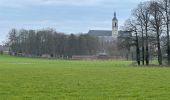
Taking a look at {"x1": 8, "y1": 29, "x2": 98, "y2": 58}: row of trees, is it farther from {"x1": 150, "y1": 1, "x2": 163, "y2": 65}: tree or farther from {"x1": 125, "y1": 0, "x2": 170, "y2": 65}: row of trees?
{"x1": 150, "y1": 1, "x2": 163, "y2": 65}: tree

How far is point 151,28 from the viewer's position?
87312 millimetres

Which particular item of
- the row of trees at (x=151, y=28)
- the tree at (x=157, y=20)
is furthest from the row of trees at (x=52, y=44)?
the tree at (x=157, y=20)

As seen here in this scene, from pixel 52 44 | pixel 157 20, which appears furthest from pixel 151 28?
pixel 52 44

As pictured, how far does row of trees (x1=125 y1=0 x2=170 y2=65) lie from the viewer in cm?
8355

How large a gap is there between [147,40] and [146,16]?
5.12 meters

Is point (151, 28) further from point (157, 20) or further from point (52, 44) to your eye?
point (52, 44)

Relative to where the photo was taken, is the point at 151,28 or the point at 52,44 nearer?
the point at 151,28

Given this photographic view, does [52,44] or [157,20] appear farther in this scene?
[52,44]

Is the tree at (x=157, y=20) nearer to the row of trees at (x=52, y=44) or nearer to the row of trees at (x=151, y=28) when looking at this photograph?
the row of trees at (x=151, y=28)

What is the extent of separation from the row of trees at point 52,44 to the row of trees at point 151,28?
79.0 meters

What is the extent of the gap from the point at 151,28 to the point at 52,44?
301 feet

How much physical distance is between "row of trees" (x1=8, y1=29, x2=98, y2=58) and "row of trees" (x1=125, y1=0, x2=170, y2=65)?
79.0m

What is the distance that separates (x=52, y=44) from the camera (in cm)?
17525

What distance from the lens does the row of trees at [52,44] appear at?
6836 inches
